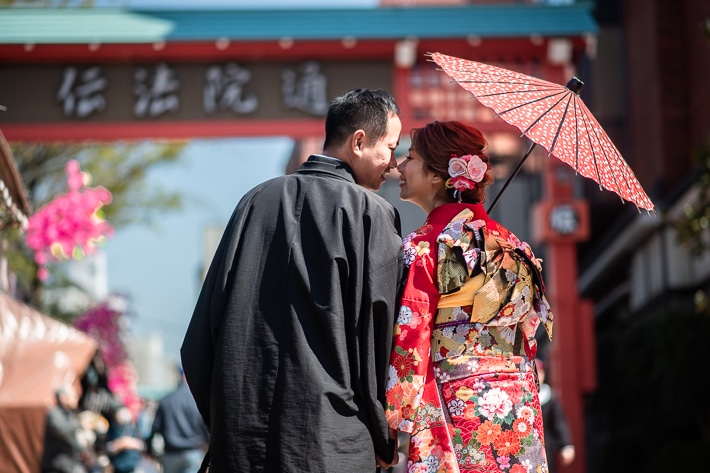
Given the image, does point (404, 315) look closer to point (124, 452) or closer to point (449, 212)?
point (449, 212)

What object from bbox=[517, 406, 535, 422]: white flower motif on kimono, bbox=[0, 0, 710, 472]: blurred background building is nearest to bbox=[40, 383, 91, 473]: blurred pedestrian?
bbox=[0, 0, 710, 472]: blurred background building

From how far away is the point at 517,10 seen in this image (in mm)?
12758

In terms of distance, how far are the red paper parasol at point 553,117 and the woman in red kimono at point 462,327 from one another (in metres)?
0.22

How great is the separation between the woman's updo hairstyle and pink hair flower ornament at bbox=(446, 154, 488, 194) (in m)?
0.02

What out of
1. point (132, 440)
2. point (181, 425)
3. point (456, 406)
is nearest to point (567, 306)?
point (181, 425)

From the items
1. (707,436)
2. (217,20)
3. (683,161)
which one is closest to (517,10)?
(217,20)

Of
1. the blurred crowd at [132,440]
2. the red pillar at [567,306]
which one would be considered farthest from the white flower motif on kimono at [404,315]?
the red pillar at [567,306]

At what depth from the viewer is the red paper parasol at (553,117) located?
419cm

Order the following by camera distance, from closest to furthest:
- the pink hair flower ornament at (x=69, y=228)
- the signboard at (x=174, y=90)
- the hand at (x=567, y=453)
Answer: the hand at (x=567, y=453) < the pink hair flower ornament at (x=69, y=228) < the signboard at (x=174, y=90)

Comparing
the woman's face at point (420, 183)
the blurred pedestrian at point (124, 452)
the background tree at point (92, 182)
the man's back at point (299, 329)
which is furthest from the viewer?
the background tree at point (92, 182)

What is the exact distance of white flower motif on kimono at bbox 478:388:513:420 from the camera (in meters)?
3.79

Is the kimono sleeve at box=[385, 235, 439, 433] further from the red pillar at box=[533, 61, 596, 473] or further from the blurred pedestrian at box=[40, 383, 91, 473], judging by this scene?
the red pillar at box=[533, 61, 596, 473]

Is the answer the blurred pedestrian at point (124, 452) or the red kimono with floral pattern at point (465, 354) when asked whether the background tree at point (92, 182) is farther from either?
the red kimono with floral pattern at point (465, 354)

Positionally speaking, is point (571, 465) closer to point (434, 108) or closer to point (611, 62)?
point (434, 108)
